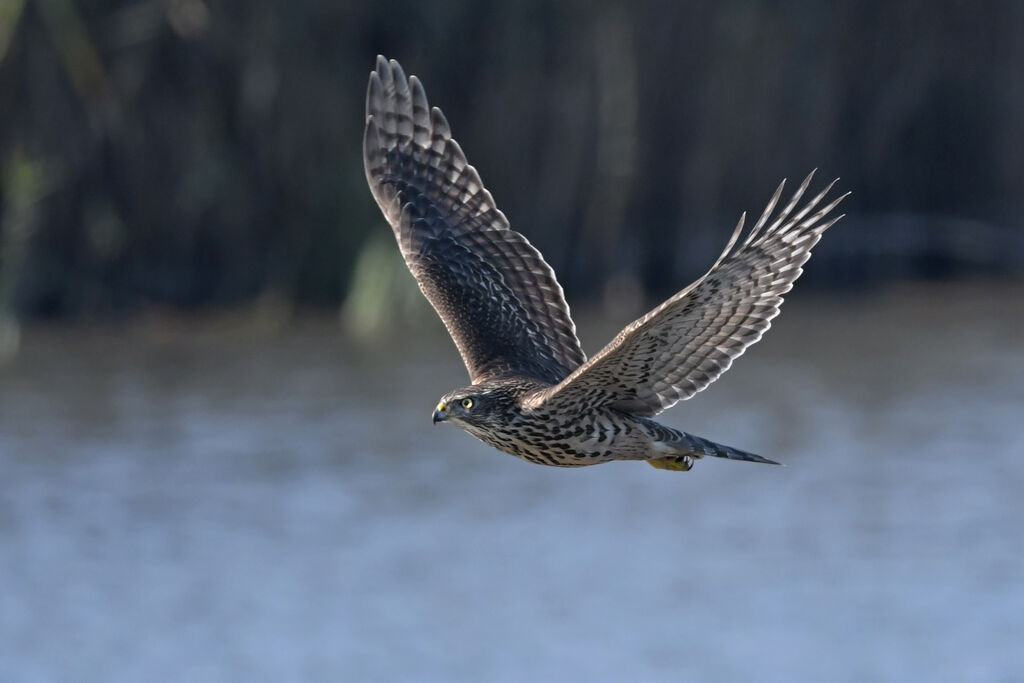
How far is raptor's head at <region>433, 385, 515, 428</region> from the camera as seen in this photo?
6645mm

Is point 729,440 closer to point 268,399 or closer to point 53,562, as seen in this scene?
point 268,399

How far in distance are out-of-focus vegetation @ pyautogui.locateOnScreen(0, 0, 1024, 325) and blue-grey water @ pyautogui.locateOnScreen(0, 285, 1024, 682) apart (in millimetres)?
984

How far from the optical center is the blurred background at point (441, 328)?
47.7ft

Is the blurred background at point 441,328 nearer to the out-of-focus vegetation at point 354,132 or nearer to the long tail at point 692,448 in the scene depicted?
the out-of-focus vegetation at point 354,132

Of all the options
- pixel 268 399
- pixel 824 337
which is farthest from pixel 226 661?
pixel 824 337

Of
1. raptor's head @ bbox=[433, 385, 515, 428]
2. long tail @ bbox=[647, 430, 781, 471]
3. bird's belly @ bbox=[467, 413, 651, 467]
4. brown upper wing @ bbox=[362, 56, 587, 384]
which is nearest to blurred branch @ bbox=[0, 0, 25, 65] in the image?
brown upper wing @ bbox=[362, 56, 587, 384]

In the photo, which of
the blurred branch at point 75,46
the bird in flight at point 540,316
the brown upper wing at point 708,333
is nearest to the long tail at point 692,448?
the bird in flight at point 540,316

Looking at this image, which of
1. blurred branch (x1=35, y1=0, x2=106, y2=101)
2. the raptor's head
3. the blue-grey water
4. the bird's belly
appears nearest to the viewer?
the bird's belly

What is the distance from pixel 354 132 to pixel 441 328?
2.96 m

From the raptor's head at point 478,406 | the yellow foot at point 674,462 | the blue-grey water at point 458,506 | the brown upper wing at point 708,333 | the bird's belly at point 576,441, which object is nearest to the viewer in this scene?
the brown upper wing at point 708,333

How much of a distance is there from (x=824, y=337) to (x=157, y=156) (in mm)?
7501

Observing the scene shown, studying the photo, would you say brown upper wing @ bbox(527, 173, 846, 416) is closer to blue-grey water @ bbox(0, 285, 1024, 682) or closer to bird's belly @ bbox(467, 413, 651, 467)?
bird's belly @ bbox(467, 413, 651, 467)

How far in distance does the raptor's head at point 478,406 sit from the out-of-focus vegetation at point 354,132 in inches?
425

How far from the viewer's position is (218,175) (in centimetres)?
1816
